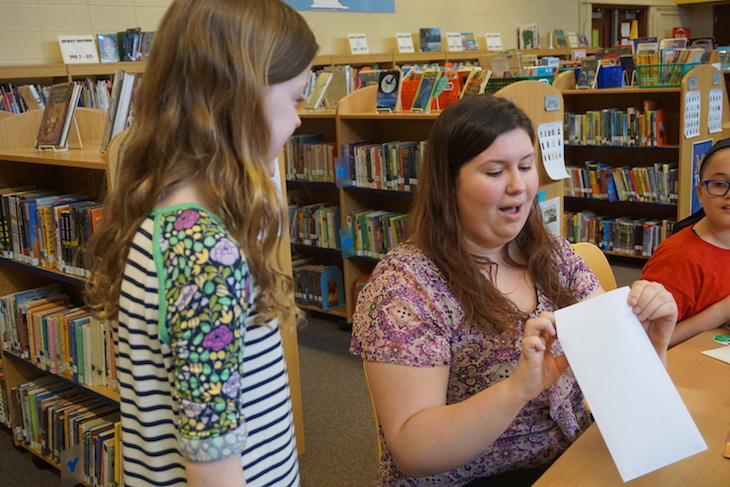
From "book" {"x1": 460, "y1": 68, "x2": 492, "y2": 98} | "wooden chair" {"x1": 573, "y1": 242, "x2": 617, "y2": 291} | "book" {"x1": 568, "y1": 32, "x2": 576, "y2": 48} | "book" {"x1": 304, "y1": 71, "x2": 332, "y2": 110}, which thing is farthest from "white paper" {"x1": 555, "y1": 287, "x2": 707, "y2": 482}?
"book" {"x1": 568, "y1": 32, "x2": 576, "y2": 48}

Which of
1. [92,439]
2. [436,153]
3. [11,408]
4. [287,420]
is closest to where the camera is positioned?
[287,420]

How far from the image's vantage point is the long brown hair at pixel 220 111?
0.94 metres

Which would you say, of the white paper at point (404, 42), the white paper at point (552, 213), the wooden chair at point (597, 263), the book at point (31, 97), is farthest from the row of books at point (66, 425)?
the white paper at point (404, 42)

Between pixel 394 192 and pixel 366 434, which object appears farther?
pixel 394 192

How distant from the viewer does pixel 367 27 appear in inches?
340

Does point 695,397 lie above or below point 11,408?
above

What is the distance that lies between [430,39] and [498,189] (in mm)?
8141

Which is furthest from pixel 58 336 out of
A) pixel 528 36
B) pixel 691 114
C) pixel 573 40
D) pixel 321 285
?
pixel 573 40

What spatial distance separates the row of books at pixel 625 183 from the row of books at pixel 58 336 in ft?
13.1

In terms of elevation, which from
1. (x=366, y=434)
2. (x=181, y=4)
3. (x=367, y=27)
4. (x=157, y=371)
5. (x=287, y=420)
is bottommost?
(x=366, y=434)

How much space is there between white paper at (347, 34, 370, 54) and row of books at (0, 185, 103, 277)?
593 centimetres

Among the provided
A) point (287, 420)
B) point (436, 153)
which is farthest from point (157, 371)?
point (436, 153)

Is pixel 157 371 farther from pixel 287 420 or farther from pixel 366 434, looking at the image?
pixel 366 434

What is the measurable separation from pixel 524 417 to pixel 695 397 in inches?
13.4
